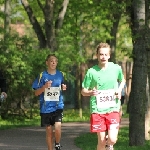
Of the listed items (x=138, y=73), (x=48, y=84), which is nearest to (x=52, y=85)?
(x=48, y=84)

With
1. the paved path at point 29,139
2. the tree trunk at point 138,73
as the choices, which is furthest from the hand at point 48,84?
the tree trunk at point 138,73

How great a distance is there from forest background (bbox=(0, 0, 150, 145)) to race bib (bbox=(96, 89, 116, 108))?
460 cm

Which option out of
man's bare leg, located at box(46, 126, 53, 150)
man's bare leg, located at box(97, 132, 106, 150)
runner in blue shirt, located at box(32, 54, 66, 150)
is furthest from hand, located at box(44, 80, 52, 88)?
man's bare leg, located at box(97, 132, 106, 150)

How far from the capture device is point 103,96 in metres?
10.5

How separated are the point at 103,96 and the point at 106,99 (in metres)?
0.07

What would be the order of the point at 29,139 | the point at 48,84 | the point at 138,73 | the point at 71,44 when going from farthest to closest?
the point at 71,44 → the point at 29,139 → the point at 138,73 → the point at 48,84

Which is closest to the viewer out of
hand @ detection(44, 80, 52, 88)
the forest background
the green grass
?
hand @ detection(44, 80, 52, 88)

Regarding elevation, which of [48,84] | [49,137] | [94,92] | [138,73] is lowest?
[49,137]

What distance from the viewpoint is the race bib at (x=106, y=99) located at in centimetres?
1048

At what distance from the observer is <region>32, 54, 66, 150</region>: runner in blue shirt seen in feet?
43.3

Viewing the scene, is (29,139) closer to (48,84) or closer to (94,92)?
(48,84)

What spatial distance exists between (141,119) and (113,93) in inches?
194

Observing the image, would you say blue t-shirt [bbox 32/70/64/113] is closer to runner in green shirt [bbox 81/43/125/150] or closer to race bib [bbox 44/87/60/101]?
race bib [bbox 44/87/60/101]

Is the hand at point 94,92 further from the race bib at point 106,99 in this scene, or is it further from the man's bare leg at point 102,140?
the man's bare leg at point 102,140
